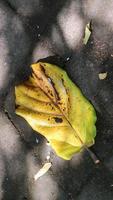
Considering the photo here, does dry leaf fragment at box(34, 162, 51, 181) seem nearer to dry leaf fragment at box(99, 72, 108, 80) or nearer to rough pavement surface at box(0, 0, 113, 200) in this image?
rough pavement surface at box(0, 0, 113, 200)

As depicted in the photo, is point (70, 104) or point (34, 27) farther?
point (34, 27)

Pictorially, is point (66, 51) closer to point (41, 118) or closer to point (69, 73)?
point (69, 73)

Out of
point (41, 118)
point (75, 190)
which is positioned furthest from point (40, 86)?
point (75, 190)

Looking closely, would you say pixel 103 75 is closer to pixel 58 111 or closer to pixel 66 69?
pixel 66 69

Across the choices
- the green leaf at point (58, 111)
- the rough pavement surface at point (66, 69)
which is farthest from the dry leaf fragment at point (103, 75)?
→ the green leaf at point (58, 111)

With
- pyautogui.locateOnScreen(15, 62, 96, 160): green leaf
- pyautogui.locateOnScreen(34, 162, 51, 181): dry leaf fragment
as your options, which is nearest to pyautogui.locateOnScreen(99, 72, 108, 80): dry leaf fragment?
pyautogui.locateOnScreen(15, 62, 96, 160): green leaf

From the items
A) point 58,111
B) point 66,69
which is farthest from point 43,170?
point 66,69
